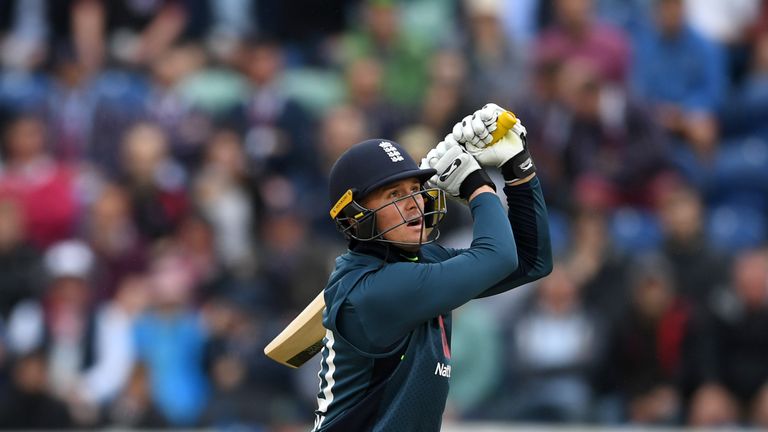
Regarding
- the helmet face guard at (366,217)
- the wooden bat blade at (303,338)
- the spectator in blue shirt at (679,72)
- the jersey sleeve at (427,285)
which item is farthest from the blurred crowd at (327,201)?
the jersey sleeve at (427,285)

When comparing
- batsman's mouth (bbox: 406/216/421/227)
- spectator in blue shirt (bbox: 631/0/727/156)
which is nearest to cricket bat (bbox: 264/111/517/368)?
batsman's mouth (bbox: 406/216/421/227)

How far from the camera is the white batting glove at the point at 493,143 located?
4285mm

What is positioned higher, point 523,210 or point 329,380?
point 523,210

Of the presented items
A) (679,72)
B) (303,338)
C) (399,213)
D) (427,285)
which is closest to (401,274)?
(427,285)

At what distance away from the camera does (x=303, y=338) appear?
4.68m

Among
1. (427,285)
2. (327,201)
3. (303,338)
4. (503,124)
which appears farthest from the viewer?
(327,201)

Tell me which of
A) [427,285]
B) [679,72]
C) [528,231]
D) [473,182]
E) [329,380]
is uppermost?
[679,72]

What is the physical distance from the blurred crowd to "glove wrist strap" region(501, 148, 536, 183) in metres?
4.85

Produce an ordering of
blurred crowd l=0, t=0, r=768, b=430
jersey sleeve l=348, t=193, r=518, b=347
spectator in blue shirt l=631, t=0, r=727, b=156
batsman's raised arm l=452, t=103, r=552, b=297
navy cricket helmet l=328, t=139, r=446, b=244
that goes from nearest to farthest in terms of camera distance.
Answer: jersey sleeve l=348, t=193, r=518, b=347, navy cricket helmet l=328, t=139, r=446, b=244, batsman's raised arm l=452, t=103, r=552, b=297, blurred crowd l=0, t=0, r=768, b=430, spectator in blue shirt l=631, t=0, r=727, b=156

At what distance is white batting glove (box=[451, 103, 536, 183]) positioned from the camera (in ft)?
14.1

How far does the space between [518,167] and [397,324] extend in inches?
31.2

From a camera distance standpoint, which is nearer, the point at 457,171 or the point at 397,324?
the point at 397,324

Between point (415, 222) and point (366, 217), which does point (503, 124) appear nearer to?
point (415, 222)

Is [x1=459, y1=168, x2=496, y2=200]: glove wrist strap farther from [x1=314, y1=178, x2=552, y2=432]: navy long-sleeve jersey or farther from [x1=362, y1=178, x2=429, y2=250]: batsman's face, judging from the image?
[x1=362, y1=178, x2=429, y2=250]: batsman's face
